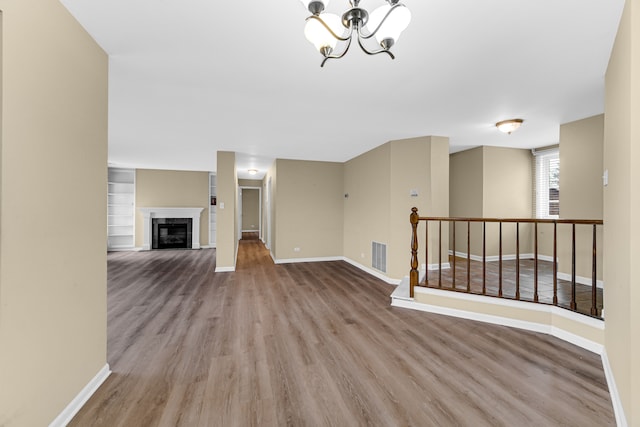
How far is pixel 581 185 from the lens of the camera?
3.63 metres

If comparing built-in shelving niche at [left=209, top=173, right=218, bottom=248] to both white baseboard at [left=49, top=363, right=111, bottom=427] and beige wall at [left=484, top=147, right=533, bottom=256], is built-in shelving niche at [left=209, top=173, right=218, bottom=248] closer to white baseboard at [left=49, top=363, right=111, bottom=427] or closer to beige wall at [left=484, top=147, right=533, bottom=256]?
white baseboard at [left=49, top=363, right=111, bottom=427]

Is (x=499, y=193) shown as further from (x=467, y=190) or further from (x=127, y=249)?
(x=127, y=249)

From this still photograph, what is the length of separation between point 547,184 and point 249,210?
10.8 metres

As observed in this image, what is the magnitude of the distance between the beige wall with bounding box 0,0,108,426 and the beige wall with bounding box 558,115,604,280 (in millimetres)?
5305

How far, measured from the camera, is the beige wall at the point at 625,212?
136cm

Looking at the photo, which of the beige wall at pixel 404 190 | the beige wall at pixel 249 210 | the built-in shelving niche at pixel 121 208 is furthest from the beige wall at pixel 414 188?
the beige wall at pixel 249 210

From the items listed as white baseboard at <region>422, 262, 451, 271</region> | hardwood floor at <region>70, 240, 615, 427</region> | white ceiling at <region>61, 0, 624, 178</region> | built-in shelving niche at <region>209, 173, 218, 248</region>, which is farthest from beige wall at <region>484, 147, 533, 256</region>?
built-in shelving niche at <region>209, 173, 218, 248</region>

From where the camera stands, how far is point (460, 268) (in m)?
4.52

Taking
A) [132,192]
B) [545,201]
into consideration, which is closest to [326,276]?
[545,201]

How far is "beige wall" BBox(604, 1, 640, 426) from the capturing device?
Answer: 1.36 m

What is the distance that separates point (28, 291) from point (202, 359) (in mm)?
1304

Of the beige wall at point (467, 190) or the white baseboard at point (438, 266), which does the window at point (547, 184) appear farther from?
the white baseboard at point (438, 266)

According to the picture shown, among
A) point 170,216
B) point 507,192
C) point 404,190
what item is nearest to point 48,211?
point 404,190

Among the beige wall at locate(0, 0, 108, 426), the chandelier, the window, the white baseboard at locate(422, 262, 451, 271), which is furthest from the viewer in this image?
the window
